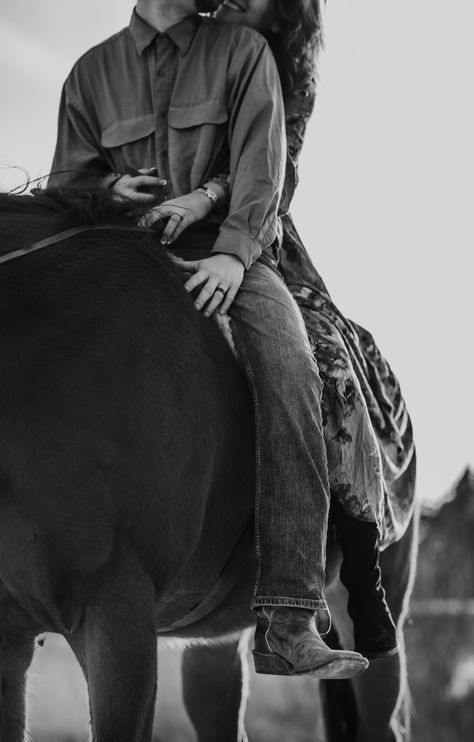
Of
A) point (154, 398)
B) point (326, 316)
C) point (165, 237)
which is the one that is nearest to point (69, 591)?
point (154, 398)

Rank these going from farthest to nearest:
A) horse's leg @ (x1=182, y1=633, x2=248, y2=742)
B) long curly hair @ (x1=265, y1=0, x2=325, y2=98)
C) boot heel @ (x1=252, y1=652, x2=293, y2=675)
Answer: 1. horse's leg @ (x1=182, y1=633, x2=248, y2=742)
2. long curly hair @ (x1=265, y1=0, x2=325, y2=98)
3. boot heel @ (x1=252, y1=652, x2=293, y2=675)

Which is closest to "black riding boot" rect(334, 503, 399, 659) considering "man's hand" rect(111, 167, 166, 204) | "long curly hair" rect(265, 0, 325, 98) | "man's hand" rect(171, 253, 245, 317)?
"man's hand" rect(171, 253, 245, 317)

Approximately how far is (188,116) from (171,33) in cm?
32

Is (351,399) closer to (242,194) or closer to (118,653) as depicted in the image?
(242,194)

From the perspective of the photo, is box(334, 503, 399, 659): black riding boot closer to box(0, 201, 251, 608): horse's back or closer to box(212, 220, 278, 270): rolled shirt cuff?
box(0, 201, 251, 608): horse's back

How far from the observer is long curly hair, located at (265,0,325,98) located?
11.7 ft

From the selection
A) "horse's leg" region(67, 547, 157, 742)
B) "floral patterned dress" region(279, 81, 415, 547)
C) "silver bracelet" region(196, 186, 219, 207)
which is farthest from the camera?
"floral patterned dress" region(279, 81, 415, 547)

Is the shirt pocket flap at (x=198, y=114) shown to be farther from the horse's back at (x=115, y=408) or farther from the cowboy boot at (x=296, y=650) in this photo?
the cowboy boot at (x=296, y=650)

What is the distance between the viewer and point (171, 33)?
10.5ft

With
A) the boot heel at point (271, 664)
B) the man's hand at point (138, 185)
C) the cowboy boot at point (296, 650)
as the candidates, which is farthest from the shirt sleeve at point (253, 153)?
the boot heel at point (271, 664)

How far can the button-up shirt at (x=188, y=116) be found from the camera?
3014 millimetres

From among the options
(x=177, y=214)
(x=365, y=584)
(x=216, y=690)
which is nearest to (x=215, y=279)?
(x=177, y=214)

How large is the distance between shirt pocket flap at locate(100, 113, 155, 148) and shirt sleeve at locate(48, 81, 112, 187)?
8cm

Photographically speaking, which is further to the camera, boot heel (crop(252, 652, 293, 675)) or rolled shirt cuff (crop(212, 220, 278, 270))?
rolled shirt cuff (crop(212, 220, 278, 270))
